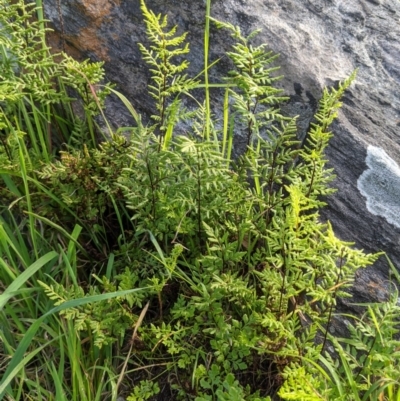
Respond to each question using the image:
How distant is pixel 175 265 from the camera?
1.97 m

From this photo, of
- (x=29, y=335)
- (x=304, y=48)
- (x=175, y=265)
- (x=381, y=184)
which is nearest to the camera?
(x=29, y=335)

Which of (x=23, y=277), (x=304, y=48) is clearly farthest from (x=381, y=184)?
(x=23, y=277)

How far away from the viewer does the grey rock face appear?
7.70 feet

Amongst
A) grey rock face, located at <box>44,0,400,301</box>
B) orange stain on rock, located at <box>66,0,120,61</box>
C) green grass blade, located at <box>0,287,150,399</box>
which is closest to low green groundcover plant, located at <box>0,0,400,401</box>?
green grass blade, located at <box>0,287,150,399</box>

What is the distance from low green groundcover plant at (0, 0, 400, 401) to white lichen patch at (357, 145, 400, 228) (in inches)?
10.1

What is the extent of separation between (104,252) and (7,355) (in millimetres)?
539

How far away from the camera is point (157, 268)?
2090 mm

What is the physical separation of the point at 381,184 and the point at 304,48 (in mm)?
735

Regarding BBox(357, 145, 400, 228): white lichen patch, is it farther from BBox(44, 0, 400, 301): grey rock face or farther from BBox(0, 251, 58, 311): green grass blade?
BBox(0, 251, 58, 311): green grass blade

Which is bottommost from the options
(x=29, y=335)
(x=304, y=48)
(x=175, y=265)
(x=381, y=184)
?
(x=29, y=335)

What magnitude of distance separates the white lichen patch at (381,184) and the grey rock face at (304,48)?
3 cm

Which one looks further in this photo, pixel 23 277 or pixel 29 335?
pixel 23 277

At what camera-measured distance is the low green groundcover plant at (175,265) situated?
1.82m

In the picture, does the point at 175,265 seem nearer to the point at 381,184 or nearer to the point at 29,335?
the point at 29,335
